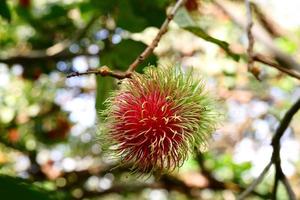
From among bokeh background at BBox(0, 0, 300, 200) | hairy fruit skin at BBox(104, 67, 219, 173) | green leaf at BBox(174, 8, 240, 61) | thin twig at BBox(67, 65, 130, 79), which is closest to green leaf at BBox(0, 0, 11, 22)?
bokeh background at BBox(0, 0, 300, 200)

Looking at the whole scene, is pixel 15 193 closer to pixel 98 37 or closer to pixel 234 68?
pixel 98 37

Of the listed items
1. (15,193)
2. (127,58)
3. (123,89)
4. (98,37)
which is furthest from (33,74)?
(15,193)

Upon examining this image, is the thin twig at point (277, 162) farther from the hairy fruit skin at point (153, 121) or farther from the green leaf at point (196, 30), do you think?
the hairy fruit skin at point (153, 121)

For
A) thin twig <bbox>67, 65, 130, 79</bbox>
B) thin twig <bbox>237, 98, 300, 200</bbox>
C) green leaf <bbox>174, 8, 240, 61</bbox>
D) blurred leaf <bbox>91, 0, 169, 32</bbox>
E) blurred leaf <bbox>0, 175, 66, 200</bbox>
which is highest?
blurred leaf <bbox>91, 0, 169, 32</bbox>

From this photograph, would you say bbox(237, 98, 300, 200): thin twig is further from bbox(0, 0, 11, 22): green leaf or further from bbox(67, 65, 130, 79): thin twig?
bbox(0, 0, 11, 22): green leaf

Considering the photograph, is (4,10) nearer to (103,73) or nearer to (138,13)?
(138,13)
